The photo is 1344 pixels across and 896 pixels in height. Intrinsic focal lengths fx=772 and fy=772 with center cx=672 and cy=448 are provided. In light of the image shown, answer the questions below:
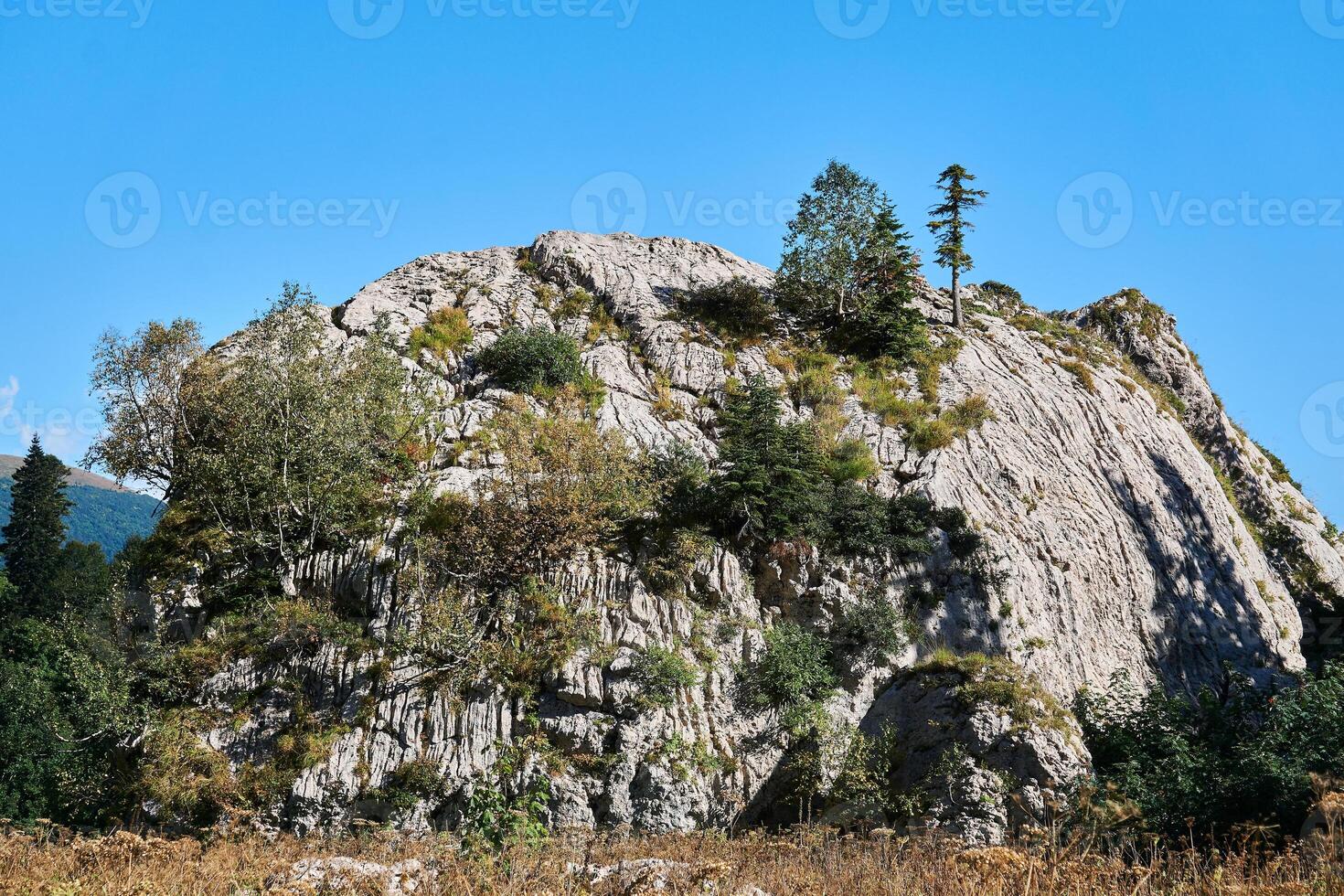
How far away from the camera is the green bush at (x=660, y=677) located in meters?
18.7

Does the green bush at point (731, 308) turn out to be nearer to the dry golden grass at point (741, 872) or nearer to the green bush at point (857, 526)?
the green bush at point (857, 526)

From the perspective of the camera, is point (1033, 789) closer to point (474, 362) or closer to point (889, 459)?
point (889, 459)

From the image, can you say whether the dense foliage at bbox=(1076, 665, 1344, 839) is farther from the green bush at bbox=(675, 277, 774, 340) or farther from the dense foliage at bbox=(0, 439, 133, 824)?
the green bush at bbox=(675, 277, 774, 340)

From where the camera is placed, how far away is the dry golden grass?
7203 mm

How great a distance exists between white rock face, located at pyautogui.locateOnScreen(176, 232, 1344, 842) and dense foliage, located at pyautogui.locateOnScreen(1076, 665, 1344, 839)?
6.63 feet

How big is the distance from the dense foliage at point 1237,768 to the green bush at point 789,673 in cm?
652

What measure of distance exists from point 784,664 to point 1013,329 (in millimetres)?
24682

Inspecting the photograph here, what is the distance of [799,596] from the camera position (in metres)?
21.8

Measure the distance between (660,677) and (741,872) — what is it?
990cm

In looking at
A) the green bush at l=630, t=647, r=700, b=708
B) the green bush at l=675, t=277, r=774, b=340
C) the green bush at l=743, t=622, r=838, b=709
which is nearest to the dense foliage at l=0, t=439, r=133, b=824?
the green bush at l=630, t=647, r=700, b=708

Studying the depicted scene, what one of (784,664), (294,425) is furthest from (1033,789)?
(294,425)

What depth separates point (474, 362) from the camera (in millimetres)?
29594

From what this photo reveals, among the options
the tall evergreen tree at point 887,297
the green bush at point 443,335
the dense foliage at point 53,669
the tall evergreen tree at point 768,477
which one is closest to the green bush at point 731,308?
the tall evergreen tree at point 887,297

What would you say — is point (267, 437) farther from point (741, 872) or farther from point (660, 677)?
point (741, 872)
